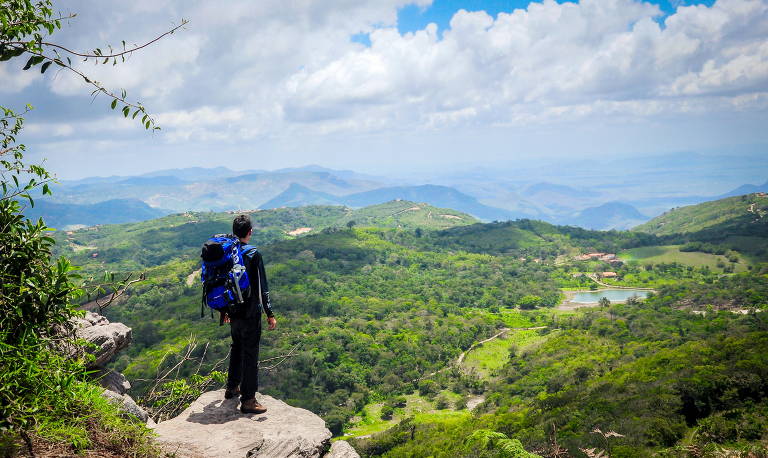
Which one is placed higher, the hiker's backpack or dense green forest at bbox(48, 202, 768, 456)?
the hiker's backpack

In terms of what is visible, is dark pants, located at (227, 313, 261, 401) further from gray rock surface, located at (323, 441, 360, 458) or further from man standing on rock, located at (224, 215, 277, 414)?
gray rock surface, located at (323, 441, 360, 458)

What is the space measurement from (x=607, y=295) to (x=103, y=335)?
130857 millimetres

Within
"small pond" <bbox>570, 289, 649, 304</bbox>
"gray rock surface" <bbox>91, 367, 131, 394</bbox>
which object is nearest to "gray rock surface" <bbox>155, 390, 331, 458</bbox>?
"gray rock surface" <bbox>91, 367, 131, 394</bbox>

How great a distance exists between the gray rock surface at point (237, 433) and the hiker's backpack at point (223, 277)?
2146 mm

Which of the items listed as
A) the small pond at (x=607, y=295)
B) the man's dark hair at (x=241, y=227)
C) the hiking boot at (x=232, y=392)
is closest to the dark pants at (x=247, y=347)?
the hiking boot at (x=232, y=392)

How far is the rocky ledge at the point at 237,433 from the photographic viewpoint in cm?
662

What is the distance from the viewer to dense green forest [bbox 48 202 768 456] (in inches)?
1017

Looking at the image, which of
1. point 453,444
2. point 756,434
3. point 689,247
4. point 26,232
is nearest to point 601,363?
point 453,444

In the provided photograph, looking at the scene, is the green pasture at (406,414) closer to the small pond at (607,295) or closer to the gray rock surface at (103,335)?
the gray rock surface at (103,335)

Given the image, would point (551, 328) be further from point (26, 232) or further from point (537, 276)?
point (26, 232)

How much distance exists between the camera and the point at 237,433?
7.19 meters

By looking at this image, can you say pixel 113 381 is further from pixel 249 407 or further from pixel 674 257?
pixel 674 257

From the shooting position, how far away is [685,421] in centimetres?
2419

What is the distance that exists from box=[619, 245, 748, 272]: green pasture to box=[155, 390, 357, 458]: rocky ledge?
146088 millimetres
